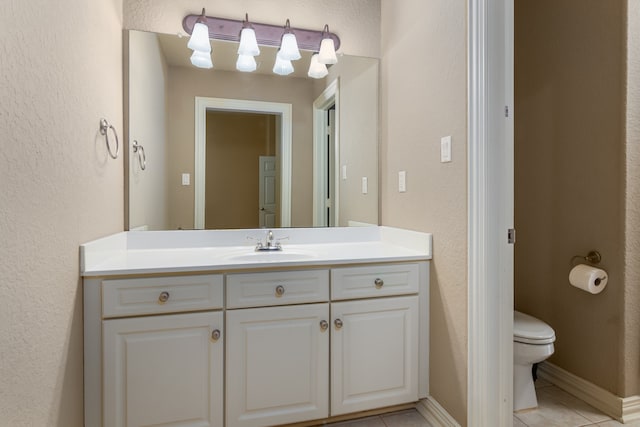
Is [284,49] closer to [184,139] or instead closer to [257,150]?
[257,150]

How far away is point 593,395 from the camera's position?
1759mm

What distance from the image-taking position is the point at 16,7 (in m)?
0.85

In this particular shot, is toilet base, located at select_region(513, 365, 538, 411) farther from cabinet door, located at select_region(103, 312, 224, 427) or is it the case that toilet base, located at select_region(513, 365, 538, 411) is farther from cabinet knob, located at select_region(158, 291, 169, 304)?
cabinet knob, located at select_region(158, 291, 169, 304)

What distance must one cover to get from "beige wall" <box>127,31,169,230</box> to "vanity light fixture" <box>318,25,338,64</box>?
2.90 ft

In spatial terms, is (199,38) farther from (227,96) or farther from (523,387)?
(523,387)

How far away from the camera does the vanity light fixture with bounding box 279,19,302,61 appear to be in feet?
6.56

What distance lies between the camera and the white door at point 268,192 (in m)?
2.02

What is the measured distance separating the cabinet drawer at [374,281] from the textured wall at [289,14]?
1.36 m

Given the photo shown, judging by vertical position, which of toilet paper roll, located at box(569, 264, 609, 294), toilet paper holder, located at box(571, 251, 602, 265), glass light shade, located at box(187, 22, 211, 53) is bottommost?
toilet paper roll, located at box(569, 264, 609, 294)

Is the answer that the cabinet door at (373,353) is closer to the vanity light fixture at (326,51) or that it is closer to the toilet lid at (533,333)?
the toilet lid at (533,333)

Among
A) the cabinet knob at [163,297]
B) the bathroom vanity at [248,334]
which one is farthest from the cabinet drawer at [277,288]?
the cabinet knob at [163,297]

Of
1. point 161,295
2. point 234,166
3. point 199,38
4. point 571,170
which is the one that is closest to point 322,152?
point 234,166

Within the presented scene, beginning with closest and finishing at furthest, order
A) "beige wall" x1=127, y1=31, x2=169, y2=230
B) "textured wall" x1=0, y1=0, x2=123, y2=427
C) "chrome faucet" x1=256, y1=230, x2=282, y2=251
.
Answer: "textured wall" x1=0, y1=0, x2=123, y2=427 < "beige wall" x1=127, y1=31, x2=169, y2=230 < "chrome faucet" x1=256, y1=230, x2=282, y2=251

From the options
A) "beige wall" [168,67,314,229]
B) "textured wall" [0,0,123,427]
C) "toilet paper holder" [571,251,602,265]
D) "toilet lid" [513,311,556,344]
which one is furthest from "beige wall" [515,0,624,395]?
"textured wall" [0,0,123,427]
